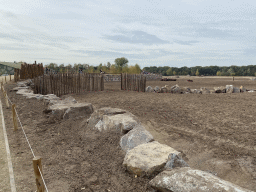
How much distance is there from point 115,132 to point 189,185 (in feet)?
7.53

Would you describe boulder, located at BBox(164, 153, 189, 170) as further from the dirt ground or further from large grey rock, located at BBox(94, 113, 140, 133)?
large grey rock, located at BBox(94, 113, 140, 133)

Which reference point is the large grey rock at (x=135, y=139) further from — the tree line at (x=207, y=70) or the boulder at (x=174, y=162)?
the tree line at (x=207, y=70)

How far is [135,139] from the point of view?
3.40m

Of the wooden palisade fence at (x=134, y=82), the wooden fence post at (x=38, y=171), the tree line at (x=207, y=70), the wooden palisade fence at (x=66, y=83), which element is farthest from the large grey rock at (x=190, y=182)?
the tree line at (x=207, y=70)

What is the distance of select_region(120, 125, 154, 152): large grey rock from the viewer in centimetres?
337

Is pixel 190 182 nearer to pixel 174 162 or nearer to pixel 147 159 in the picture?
pixel 174 162

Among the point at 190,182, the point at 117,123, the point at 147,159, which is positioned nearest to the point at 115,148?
the point at 117,123

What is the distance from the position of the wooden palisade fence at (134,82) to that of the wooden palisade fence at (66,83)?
204cm

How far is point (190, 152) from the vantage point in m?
3.76

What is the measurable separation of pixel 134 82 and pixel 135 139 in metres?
10.2

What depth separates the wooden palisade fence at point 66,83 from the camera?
33.4ft

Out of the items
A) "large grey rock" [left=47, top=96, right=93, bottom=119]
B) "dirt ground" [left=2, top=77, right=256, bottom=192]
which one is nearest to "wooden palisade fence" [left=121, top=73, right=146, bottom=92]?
"dirt ground" [left=2, top=77, right=256, bottom=192]

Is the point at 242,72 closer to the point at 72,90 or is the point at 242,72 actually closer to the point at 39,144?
the point at 72,90

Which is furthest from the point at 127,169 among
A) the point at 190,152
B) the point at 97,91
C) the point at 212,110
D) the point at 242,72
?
the point at 242,72
